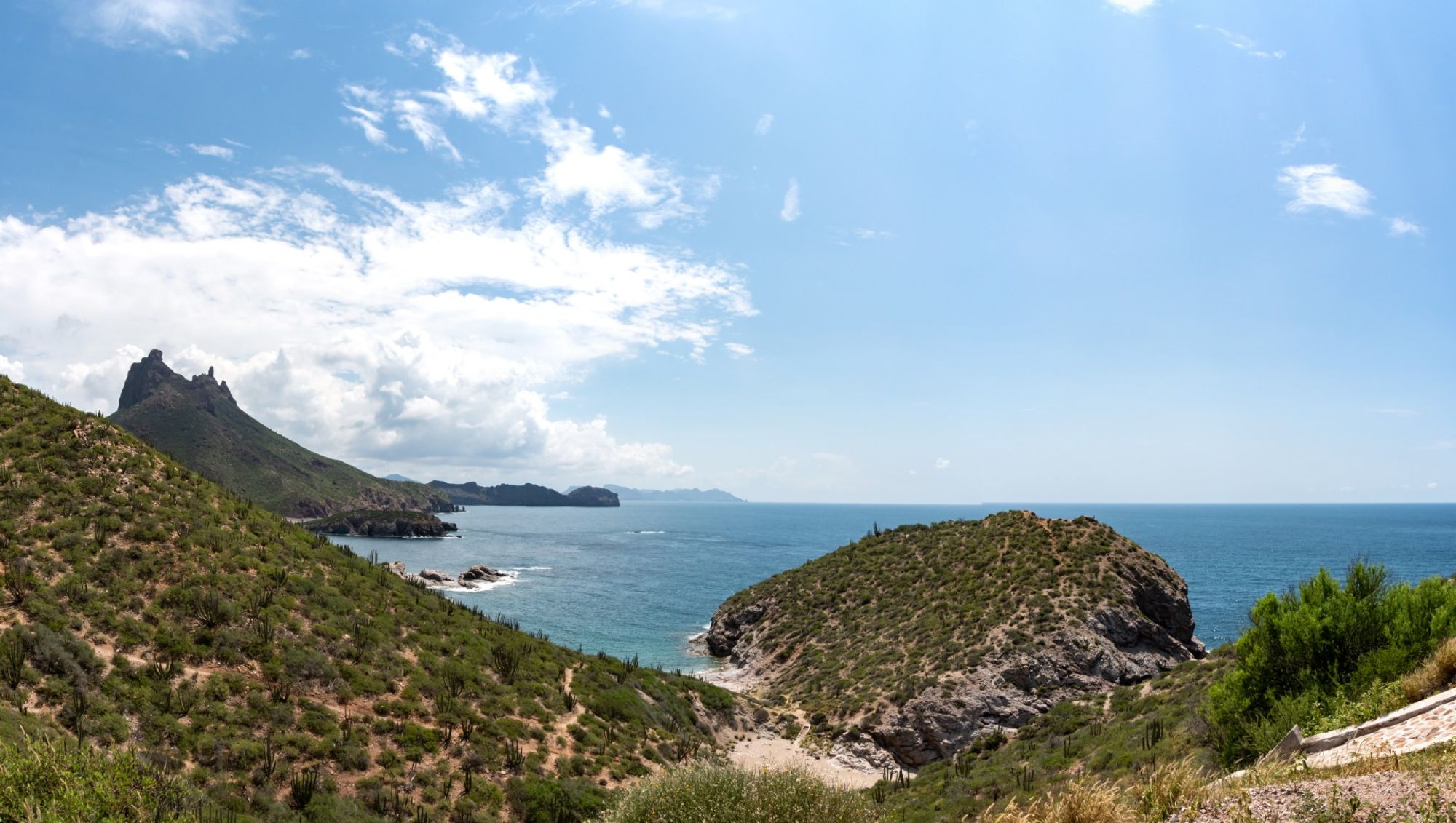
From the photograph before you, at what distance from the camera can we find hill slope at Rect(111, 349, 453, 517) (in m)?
155

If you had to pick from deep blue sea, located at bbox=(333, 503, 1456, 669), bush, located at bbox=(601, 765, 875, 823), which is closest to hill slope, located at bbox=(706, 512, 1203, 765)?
deep blue sea, located at bbox=(333, 503, 1456, 669)

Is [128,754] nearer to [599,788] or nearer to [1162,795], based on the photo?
[599,788]

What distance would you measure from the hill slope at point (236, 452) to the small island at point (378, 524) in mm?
9428

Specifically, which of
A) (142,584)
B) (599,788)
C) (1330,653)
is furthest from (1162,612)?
(142,584)

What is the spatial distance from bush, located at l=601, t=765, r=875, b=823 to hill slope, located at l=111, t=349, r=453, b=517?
163990mm

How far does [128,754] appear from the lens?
11.4 metres

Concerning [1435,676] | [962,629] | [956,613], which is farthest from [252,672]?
[956,613]

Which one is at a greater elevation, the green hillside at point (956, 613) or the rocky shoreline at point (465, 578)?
the green hillside at point (956, 613)

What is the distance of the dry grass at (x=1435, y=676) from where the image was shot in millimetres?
12125

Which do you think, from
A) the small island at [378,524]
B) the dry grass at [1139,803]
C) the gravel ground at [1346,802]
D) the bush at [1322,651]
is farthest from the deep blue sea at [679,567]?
the gravel ground at [1346,802]

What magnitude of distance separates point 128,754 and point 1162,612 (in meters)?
50.9

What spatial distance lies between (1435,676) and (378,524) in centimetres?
17905

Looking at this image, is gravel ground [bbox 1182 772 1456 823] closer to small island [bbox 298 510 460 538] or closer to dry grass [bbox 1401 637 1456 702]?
dry grass [bbox 1401 637 1456 702]

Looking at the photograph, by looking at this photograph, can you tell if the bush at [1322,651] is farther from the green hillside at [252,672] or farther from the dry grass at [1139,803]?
the green hillside at [252,672]
